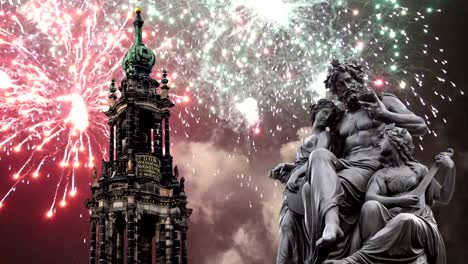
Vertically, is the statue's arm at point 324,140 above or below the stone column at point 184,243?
below

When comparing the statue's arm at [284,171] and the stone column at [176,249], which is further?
the stone column at [176,249]

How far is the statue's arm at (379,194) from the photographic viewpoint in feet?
32.1

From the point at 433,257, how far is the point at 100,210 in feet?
167

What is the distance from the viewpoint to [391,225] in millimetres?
9359

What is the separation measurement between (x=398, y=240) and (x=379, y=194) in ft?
2.67

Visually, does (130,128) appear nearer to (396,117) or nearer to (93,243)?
(93,243)

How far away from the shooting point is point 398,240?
9.30 meters

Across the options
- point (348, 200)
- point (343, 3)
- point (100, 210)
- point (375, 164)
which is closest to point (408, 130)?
point (375, 164)

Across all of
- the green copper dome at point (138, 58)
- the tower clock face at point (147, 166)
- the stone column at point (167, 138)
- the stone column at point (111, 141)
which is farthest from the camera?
the green copper dome at point (138, 58)

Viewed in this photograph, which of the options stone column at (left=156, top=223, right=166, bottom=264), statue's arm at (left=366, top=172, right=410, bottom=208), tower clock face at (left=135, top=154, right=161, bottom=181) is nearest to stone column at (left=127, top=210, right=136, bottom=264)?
stone column at (left=156, top=223, right=166, bottom=264)

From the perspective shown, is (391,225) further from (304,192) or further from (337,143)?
(337,143)

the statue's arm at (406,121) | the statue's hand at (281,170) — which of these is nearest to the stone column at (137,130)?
the statue's hand at (281,170)

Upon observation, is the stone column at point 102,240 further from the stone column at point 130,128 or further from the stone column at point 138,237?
the stone column at point 130,128

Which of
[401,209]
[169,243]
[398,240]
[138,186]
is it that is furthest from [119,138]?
[398,240]
